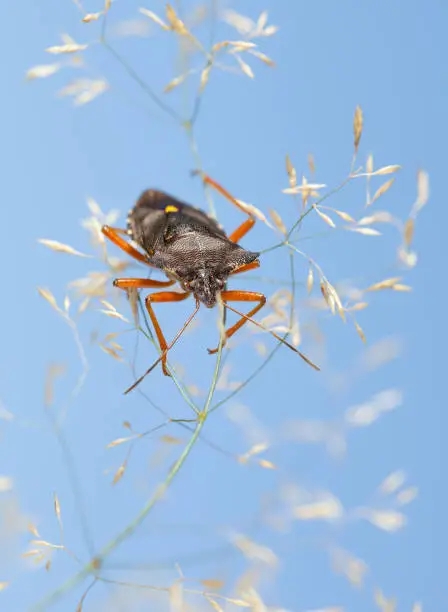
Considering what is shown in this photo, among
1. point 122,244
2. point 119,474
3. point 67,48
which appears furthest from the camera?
point 122,244

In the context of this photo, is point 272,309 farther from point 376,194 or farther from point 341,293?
point 376,194

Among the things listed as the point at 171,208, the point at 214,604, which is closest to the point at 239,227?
the point at 171,208

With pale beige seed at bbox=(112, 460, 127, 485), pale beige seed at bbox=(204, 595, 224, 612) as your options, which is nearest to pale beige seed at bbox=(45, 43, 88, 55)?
pale beige seed at bbox=(112, 460, 127, 485)

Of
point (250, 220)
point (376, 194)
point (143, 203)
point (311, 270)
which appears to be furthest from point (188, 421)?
point (143, 203)

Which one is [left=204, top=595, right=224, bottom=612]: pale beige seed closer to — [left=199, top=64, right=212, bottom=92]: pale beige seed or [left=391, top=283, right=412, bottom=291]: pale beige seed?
[left=391, top=283, right=412, bottom=291]: pale beige seed

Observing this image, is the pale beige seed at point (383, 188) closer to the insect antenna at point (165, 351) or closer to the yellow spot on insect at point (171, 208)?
the insect antenna at point (165, 351)

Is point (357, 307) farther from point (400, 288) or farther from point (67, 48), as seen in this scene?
point (67, 48)
